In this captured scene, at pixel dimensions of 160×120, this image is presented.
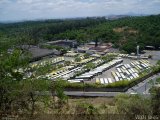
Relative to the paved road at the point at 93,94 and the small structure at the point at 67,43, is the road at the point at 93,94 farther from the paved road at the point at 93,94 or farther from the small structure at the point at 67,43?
the small structure at the point at 67,43

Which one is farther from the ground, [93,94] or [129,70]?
[93,94]

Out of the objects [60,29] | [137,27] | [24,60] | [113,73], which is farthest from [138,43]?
[24,60]

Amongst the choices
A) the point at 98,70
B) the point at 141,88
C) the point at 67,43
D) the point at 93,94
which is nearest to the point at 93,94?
the point at 93,94

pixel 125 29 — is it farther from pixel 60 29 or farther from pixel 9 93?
pixel 9 93

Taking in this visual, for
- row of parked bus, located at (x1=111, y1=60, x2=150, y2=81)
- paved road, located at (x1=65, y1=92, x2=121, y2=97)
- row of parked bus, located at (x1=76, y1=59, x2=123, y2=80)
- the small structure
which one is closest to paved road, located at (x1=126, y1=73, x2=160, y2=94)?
paved road, located at (x1=65, y1=92, x2=121, y2=97)

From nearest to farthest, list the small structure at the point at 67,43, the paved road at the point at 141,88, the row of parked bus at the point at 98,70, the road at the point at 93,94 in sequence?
the road at the point at 93,94 → the paved road at the point at 141,88 → the row of parked bus at the point at 98,70 → the small structure at the point at 67,43

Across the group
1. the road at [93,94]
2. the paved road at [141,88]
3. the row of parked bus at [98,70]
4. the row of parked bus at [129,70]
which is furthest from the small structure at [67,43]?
the road at [93,94]

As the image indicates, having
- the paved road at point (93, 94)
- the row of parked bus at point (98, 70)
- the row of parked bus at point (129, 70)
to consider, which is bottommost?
the row of parked bus at point (129, 70)

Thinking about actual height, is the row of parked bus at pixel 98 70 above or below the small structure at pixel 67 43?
below

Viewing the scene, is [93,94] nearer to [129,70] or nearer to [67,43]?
[129,70]

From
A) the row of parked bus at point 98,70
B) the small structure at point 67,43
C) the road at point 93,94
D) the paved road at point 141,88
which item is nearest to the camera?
the road at point 93,94

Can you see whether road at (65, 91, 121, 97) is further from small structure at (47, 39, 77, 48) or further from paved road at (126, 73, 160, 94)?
small structure at (47, 39, 77, 48)
